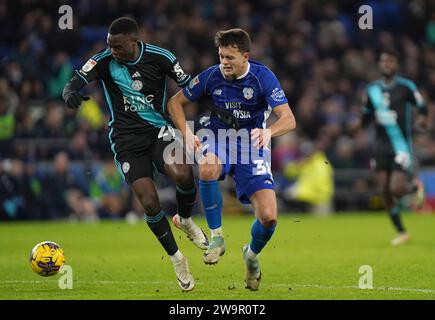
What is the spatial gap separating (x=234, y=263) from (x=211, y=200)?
271cm

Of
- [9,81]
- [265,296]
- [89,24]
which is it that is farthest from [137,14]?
[265,296]

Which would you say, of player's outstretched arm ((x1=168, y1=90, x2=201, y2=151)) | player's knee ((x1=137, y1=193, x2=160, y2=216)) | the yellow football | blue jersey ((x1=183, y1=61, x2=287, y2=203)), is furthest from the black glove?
the yellow football

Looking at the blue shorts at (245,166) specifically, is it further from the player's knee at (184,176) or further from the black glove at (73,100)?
the black glove at (73,100)

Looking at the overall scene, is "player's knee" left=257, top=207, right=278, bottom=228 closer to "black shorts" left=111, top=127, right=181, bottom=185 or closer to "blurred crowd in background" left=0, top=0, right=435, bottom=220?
"black shorts" left=111, top=127, right=181, bottom=185

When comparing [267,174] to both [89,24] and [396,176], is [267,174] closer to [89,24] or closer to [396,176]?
[396,176]

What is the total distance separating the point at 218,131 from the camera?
29.7 ft

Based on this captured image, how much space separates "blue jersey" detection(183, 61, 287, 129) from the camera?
8906 millimetres

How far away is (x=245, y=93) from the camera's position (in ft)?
29.4

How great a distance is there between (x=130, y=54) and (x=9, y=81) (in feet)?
37.8

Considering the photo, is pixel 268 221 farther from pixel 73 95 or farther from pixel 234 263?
pixel 234 263

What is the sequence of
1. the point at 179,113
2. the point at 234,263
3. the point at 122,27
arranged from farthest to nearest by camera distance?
the point at 234,263 < the point at 179,113 < the point at 122,27

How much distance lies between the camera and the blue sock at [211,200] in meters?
9.01

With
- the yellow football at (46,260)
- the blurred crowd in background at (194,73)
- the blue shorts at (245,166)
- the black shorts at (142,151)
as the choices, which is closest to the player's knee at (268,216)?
the blue shorts at (245,166)

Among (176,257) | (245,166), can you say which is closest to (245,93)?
(245,166)
